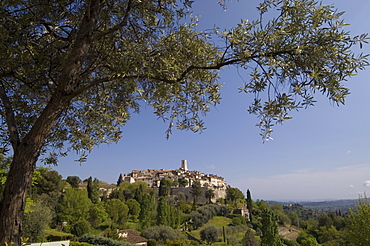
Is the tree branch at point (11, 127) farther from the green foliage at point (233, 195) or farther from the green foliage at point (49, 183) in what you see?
the green foliage at point (233, 195)

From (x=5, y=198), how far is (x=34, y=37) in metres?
2.69

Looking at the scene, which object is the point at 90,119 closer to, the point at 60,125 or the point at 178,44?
the point at 60,125

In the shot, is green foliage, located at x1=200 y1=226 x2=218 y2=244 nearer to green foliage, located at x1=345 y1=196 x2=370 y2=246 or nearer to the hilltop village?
green foliage, located at x1=345 y1=196 x2=370 y2=246

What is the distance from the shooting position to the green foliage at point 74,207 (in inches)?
1561

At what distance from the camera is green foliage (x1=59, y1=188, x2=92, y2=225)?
39.7m

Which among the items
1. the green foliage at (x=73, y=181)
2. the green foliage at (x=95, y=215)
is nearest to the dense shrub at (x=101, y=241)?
the green foliage at (x=95, y=215)

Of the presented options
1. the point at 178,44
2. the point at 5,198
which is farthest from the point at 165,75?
Result: the point at 5,198

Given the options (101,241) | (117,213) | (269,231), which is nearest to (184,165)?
(117,213)

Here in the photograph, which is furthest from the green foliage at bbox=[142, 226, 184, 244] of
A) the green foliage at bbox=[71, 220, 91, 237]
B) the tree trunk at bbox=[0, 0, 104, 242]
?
the tree trunk at bbox=[0, 0, 104, 242]

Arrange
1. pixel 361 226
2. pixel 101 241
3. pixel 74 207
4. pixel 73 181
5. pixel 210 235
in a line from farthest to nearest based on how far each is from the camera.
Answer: pixel 73 181, pixel 210 235, pixel 74 207, pixel 101 241, pixel 361 226

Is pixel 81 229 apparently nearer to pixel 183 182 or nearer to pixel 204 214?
pixel 204 214

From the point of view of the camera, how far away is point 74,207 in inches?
1617

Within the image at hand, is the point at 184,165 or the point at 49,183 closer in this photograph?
the point at 49,183

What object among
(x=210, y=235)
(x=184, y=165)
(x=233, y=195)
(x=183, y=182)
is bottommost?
(x=210, y=235)
